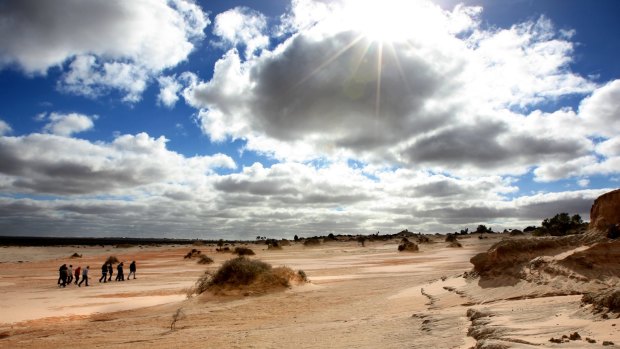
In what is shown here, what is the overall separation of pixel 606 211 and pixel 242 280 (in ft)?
49.4

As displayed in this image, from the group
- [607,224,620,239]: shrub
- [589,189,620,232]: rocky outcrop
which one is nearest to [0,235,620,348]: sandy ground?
[607,224,620,239]: shrub

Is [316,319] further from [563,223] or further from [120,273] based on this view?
[563,223]

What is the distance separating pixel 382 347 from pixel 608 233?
8604 millimetres

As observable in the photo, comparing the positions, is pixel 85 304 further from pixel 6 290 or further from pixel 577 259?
pixel 577 259

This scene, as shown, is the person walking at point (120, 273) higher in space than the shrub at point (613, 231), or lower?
lower

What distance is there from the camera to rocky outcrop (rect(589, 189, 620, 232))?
44.1ft

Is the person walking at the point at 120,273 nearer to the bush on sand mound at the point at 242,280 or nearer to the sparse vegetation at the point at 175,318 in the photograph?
the bush on sand mound at the point at 242,280

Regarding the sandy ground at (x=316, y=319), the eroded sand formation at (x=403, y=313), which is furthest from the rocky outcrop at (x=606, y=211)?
the sandy ground at (x=316, y=319)

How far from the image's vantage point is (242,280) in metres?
21.6

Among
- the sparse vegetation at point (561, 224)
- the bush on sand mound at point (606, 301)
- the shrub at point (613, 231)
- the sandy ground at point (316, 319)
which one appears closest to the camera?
the bush on sand mound at point (606, 301)

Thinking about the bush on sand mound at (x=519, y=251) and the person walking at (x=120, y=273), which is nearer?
the bush on sand mound at (x=519, y=251)

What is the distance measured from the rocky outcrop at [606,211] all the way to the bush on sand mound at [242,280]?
1363cm

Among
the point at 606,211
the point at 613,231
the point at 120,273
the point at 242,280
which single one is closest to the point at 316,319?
the point at 242,280

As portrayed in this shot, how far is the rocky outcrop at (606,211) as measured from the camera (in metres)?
13.4
